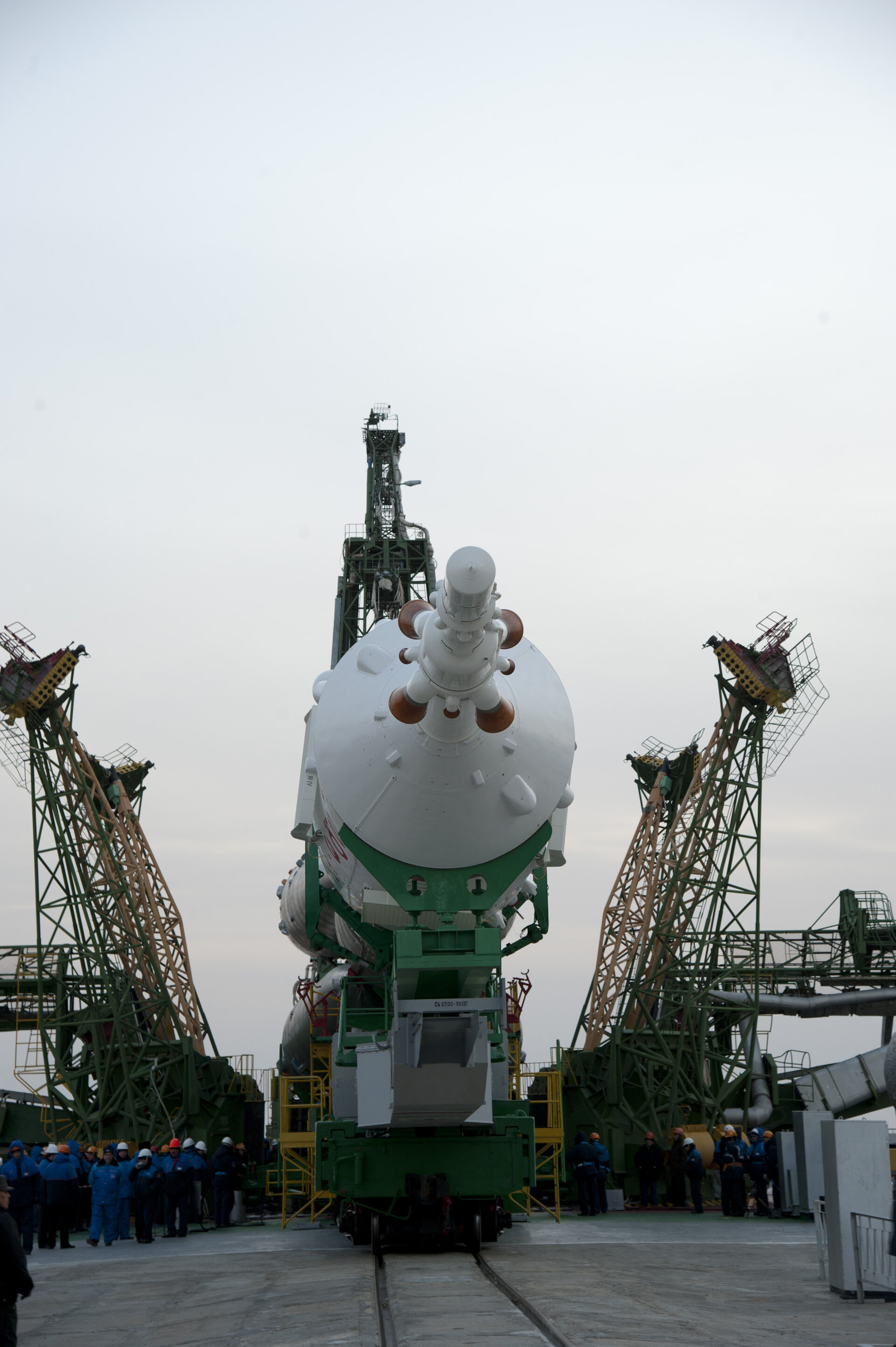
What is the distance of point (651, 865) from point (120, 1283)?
24009 mm

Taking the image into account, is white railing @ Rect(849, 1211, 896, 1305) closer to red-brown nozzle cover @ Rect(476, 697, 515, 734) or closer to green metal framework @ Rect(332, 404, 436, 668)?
red-brown nozzle cover @ Rect(476, 697, 515, 734)

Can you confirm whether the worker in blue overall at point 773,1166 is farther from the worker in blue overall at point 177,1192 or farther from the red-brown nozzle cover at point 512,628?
the red-brown nozzle cover at point 512,628

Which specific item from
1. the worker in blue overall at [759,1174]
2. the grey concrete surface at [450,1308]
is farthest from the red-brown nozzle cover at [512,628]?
the worker in blue overall at [759,1174]

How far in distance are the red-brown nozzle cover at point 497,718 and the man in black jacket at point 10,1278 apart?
5528 millimetres

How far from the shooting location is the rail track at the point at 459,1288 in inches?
332

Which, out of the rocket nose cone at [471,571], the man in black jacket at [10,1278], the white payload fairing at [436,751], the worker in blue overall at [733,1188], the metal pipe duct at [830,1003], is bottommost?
the worker in blue overall at [733,1188]

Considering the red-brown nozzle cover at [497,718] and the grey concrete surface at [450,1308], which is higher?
the red-brown nozzle cover at [497,718]

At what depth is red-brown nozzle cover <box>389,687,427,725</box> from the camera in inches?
455

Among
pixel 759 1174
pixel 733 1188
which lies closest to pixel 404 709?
pixel 733 1188

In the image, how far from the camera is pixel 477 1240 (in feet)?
46.7

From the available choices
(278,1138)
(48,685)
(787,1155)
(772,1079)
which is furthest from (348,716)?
(772,1079)

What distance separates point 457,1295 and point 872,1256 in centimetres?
339

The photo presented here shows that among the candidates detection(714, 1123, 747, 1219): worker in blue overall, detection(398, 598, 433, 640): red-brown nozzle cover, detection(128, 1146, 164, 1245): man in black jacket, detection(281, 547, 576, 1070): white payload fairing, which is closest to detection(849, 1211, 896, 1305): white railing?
detection(281, 547, 576, 1070): white payload fairing

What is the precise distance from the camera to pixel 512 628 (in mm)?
11672
